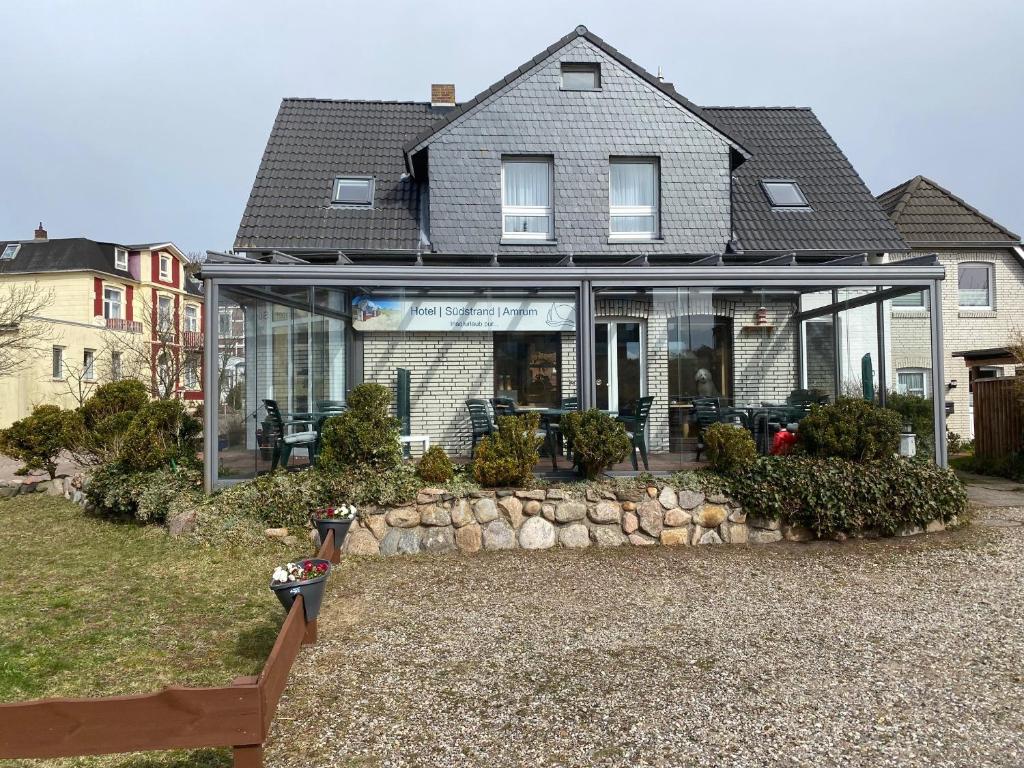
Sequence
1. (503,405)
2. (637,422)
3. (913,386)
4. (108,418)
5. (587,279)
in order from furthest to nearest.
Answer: (503,405) < (108,418) < (913,386) < (637,422) < (587,279)

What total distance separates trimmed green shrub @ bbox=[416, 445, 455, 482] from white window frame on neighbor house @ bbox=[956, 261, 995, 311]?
Answer: 51.4 ft

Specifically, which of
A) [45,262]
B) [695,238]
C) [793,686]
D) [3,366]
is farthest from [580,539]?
[45,262]

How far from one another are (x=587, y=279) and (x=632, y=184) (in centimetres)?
586

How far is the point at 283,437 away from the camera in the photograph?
883cm

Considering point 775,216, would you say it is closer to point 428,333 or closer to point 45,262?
point 428,333

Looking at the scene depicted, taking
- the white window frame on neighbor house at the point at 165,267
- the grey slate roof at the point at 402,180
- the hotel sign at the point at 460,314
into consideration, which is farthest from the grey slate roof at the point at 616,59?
the white window frame on neighbor house at the point at 165,267

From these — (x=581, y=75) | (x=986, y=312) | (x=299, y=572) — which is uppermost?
(x=581, y=75)

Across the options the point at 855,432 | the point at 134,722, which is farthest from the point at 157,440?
the point at 855,432

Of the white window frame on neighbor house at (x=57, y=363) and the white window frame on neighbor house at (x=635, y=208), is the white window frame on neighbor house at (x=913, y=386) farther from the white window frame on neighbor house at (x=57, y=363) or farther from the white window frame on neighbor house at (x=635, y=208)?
the white window frame on neighbor house at (x=57, y=363)

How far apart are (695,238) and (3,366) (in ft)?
43.2

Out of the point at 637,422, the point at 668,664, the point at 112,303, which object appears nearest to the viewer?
the point at 668,664

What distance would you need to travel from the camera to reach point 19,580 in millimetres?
6695

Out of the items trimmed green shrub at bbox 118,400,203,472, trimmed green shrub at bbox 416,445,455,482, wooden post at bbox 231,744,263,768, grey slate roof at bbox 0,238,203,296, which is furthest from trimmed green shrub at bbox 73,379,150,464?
grey slate roof at bbox 0,238,203,296

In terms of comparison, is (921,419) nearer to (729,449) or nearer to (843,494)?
(843,494)
